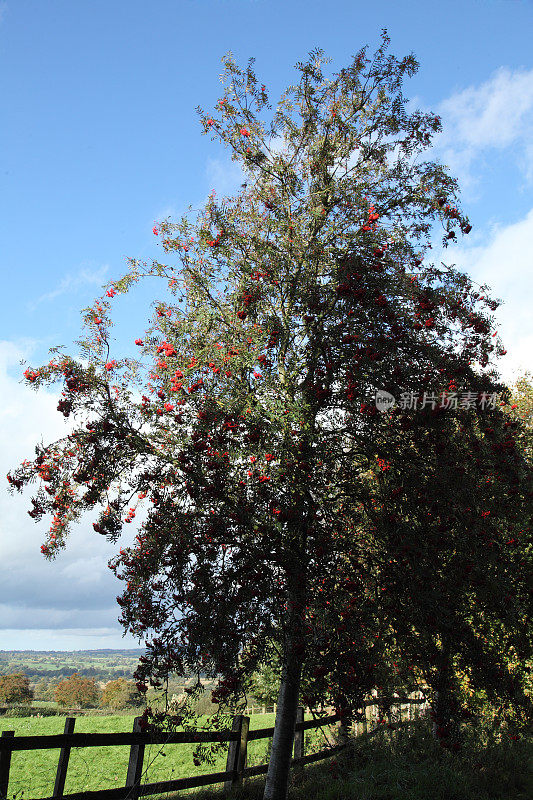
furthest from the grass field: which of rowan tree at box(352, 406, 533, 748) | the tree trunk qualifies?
rowan tree at box(352, 406, 533, 748)

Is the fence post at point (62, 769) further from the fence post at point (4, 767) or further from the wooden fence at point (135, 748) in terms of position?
the fence post at point (4, 767)

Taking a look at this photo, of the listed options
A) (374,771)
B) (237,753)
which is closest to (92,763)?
(237,753)

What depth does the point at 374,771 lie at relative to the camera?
9.89 m

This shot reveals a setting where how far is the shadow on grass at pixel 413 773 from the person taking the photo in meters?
8.56

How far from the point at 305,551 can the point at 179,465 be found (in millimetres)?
2405

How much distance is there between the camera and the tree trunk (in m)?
8.00

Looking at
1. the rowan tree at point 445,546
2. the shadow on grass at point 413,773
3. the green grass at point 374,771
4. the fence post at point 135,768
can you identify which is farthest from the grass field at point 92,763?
the rowan tree at point 445,546

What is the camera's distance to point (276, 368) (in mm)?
9031

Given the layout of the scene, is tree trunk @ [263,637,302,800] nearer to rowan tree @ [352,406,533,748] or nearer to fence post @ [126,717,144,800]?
rowan tree @ [352,406,533,748]

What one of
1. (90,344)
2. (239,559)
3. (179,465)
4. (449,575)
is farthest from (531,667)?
(90,344)

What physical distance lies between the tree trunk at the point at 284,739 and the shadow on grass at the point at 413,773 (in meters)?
0.71

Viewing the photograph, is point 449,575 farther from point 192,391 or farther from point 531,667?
point 531,667

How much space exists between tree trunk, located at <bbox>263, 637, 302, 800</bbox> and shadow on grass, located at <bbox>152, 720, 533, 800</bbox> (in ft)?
2.32

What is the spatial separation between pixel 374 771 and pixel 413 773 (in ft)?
2.93
